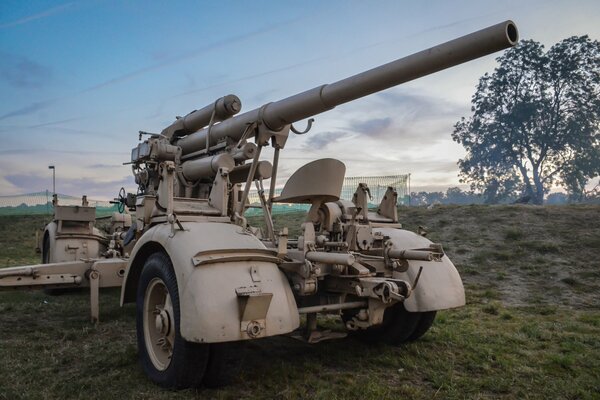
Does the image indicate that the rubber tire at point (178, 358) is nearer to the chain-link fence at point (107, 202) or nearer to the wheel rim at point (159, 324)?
the wheel rim at point (159, 324)

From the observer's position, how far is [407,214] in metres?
18.0

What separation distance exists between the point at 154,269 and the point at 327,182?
70.3 inches

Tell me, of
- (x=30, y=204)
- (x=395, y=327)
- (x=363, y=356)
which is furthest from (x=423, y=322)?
(x=30, y=204)

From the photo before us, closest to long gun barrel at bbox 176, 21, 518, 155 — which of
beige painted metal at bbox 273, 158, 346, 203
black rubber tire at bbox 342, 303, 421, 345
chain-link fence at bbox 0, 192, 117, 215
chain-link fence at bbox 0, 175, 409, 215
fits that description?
beige painted metal at bbox 273, 158, 346, 203

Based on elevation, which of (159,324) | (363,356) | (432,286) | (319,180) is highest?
(319,180)

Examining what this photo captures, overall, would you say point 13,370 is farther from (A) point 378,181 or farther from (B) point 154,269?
(A) point 378,181

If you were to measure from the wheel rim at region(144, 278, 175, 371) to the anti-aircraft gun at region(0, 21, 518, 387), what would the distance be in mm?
10

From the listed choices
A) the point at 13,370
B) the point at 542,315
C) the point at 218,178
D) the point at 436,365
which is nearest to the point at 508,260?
the point at 542,315

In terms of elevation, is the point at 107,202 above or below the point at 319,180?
above

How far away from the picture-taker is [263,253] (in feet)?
13.1

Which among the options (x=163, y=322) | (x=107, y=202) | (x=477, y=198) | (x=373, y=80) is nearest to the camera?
(x=373, y=80)

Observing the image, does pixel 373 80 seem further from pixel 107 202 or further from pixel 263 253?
pixel 107 202

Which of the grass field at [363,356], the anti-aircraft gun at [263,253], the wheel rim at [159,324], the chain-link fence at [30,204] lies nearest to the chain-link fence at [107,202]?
the chain-link fence at [30,204]

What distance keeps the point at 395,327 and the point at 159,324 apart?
256cm
